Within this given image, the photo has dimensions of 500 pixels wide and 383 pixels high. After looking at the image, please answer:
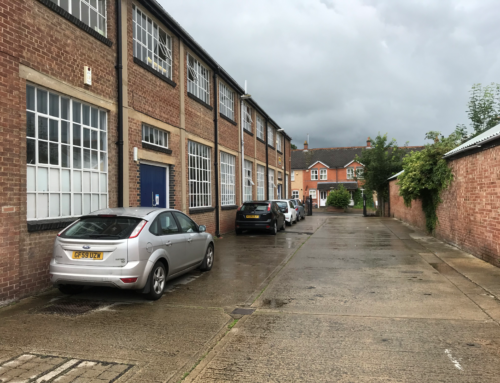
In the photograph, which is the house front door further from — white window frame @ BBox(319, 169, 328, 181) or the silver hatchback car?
the silver hatchback car

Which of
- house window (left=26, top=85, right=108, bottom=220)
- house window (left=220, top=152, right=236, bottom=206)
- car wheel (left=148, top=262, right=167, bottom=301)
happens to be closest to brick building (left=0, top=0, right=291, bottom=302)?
house window (left=26, top=85, right=108, bottom=220)

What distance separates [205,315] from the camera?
17.8ft

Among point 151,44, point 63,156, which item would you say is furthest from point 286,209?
point 63,156

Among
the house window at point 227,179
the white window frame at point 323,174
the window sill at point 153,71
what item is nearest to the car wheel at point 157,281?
the window sill at point 153,71

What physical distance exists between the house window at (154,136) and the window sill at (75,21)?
2.48m

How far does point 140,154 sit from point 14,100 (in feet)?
13.4

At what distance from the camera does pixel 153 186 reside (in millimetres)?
11031

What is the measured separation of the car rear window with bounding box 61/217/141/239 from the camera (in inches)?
231

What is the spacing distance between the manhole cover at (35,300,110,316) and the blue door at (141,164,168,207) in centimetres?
466

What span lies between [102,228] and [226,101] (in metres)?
12.7

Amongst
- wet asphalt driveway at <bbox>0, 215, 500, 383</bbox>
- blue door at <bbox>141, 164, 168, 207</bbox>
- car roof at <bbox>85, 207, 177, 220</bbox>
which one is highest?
blue door at <bbox>141, 164, 168, 207</bbox>

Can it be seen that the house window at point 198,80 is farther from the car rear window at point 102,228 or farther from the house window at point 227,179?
the car rear window at point 102,228

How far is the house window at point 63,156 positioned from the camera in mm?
6730

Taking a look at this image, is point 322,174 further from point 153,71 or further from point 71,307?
point 71,307
